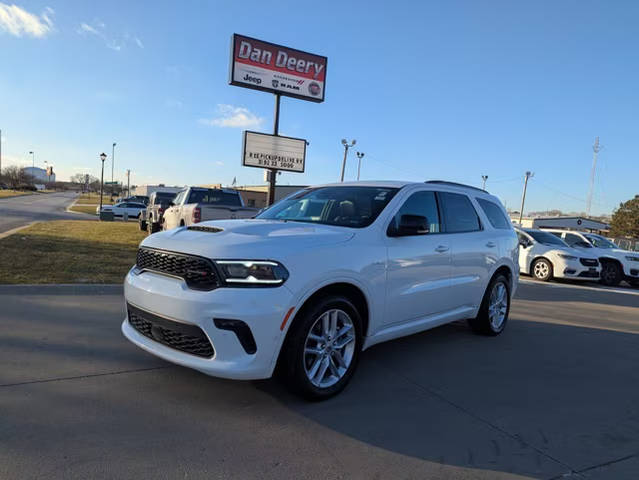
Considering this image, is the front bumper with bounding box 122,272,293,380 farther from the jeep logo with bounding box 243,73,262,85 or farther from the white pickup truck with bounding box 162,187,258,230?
the jeep logo with bounding box 243,73,262,85

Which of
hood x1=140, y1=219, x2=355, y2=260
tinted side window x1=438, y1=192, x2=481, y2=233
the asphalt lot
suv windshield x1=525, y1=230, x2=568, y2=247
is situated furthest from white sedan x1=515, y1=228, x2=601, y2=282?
the asphalt lot

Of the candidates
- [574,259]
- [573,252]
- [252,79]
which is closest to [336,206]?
[574,259]

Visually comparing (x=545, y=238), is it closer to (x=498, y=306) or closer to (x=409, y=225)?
(x=498, y=306)

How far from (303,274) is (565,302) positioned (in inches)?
313

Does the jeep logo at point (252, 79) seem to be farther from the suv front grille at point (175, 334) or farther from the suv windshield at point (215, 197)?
the suv front grille at point (175, 334)

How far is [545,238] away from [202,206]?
33.3 ft

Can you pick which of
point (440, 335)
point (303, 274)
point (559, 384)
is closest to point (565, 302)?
point (440, 335)

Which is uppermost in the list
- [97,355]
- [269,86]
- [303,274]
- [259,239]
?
[269,86]

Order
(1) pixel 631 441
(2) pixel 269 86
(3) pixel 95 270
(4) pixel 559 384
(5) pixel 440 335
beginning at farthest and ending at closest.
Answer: (2) pixel 269 86 < (3) pixel 95 270 < (5) pixel 440 335 < (4) pixel 559 384 < (1) pixel 631 441

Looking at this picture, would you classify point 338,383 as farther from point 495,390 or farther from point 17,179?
point 17,179

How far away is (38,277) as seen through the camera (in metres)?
7.23

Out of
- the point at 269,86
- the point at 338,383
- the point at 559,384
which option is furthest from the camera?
the point at 269,86

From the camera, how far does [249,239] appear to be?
331 centimetres

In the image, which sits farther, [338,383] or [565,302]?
[565,302]
